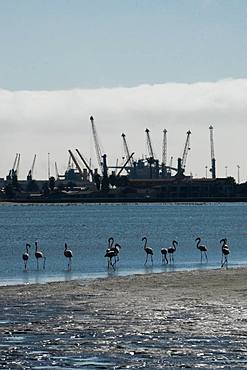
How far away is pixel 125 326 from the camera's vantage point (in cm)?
1852

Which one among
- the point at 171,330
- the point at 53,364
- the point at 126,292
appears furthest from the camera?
the point at 126,292

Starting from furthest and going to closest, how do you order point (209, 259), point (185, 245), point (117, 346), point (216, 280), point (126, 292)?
point (185, 245) → point (209, 259) → point (216, 280) → point (126, 292) → point (117, 346)

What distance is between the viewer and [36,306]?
21.8 meters

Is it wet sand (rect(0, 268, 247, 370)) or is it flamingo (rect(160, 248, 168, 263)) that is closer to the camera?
wet sand (rect(0, 268, 247, 370))

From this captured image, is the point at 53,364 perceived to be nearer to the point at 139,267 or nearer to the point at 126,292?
the point at 126,292

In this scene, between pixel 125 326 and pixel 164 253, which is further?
pixel 164 253

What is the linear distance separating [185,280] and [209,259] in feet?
50.0

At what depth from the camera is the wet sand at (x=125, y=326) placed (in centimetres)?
1526

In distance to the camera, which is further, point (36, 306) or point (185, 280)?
point (185, 280)

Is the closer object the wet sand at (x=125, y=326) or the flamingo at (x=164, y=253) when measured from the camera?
the wet sand at (x=125, y=326)

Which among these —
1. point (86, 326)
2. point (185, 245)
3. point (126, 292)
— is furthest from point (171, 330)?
point (185, 245)

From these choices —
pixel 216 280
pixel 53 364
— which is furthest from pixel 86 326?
pixel 216 280

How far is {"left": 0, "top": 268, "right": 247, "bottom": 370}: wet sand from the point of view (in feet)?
50.1

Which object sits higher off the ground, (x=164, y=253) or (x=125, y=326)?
(x=164, y=253)
